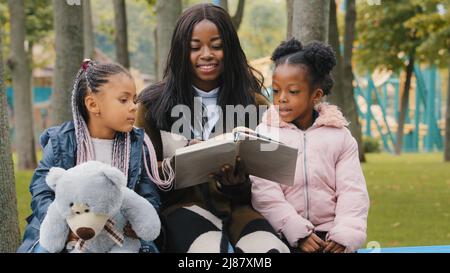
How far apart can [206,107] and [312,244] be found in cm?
97

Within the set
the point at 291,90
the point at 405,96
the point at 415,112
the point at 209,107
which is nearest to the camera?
the point at 291,90

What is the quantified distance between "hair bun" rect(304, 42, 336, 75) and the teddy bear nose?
52.3 inches

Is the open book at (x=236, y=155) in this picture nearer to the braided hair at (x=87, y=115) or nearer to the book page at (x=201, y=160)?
the book page at (x=201, y=160)

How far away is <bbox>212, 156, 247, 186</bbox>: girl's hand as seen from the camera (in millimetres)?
3316

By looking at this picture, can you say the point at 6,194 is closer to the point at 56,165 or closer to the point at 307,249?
the point at 56,165

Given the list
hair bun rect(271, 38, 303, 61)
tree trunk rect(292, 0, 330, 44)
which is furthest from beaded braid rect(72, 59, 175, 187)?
tree trunk rect(292, 0, 330, 44)

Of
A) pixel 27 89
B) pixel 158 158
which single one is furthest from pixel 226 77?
pixel 27 89

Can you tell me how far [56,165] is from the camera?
3312mm

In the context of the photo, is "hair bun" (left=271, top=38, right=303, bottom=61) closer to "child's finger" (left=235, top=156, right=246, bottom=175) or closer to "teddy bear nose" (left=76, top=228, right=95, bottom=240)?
"child's finger" (left=235, top=156, right=246, bottom=175)

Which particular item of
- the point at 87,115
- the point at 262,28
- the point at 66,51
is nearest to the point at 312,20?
the point at 87,115

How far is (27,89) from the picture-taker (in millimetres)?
14000

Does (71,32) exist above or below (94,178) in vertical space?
above
